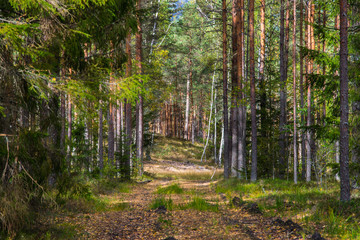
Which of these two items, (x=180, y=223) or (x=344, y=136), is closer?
(x=344, y=136)

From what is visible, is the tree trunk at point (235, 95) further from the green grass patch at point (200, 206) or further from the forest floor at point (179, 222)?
the forest floor at point (179, 222)

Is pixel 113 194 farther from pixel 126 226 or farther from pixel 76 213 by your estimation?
pixel 126 226

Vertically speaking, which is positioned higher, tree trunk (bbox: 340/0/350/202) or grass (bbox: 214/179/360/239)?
tree trunk (bbox: 340/0/350/202)

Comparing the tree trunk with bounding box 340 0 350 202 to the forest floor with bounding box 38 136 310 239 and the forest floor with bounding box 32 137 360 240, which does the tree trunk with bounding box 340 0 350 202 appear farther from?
the forest floor with bounding box 38 136 310 239

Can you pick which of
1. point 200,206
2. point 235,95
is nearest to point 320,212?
point 200,206

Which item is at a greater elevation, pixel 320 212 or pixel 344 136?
pixel 344 136

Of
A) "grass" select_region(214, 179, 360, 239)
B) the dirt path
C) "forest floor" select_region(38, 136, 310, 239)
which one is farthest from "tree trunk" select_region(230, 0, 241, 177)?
the dirt path

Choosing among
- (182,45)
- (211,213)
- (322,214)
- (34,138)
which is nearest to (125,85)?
(34,138)

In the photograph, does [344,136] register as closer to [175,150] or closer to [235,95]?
[235,95]

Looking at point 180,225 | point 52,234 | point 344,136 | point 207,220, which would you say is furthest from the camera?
point 207,220

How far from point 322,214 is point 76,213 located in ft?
20.7

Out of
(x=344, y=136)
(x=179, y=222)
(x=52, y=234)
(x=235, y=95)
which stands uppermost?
(x=235, y=95)

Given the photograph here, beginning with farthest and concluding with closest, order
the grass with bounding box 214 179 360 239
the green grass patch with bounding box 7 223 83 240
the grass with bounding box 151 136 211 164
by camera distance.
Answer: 1. the grass with bounding box 151 136 211 164
2. the grass with bounding box 214 179 360 239
3. the green grass patch with bounding box 7 223 83 240

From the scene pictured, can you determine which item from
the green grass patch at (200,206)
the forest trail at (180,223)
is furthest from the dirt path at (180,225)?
the green grass patch at (200,206)
